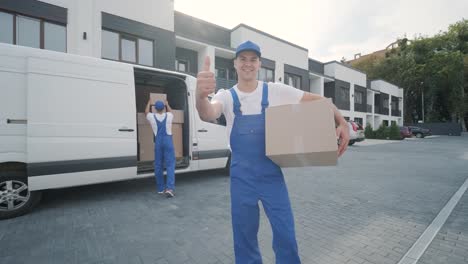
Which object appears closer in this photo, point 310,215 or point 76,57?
point 310,215

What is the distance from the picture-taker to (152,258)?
267 cm

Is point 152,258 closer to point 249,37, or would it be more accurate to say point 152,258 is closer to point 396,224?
point 396,224

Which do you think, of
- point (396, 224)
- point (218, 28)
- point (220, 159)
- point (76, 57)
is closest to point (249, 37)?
point (218, 28)

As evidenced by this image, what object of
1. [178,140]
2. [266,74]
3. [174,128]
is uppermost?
[266,74]

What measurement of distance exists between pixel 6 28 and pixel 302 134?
12.1 m

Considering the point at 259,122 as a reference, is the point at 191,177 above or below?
below

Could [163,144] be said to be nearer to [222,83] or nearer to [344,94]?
[222,83]

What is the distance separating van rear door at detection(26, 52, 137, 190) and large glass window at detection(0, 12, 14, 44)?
24.2ft

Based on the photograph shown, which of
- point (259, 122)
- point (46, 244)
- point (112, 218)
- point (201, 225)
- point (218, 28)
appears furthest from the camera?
point (218, 28)

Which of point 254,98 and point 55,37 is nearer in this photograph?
point 254,98

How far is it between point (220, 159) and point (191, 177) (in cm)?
106

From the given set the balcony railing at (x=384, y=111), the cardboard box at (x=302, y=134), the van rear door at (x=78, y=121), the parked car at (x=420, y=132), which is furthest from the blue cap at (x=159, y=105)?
the balcony railing at (x=384, y=111)

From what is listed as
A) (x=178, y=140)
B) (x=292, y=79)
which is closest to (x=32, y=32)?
(x=178, y=140)

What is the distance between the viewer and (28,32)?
31.2ft
